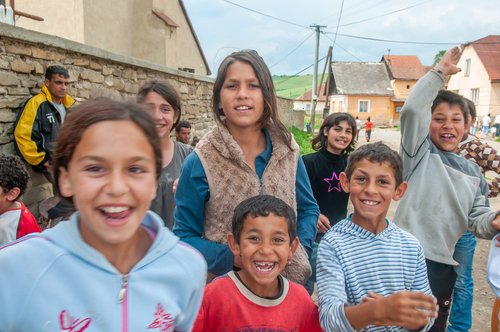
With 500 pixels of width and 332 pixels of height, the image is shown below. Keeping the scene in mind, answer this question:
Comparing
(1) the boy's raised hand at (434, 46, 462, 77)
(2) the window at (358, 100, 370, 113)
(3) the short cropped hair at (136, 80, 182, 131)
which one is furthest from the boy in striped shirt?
(2) the window at (358, 100, 370, 113)

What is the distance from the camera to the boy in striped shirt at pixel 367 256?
1542 mm

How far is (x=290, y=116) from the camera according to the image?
24875mm

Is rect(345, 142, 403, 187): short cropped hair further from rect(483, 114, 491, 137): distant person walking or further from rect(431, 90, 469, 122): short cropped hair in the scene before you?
rect(483, 114, 491, 137): distant person walking

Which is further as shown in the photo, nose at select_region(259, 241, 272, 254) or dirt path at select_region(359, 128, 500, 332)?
dirt path at select_region(359, 128, 500, 332)

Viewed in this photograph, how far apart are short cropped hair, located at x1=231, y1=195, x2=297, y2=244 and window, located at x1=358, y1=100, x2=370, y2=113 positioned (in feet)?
153

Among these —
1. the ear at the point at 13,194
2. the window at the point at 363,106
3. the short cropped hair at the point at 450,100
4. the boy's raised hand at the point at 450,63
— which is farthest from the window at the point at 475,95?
the ear at the point at 13,194

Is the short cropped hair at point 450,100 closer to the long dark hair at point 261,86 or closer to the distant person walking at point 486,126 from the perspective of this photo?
the long dark hair at point 261,86

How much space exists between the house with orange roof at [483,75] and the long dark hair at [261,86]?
108ft

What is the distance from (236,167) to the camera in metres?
1.81

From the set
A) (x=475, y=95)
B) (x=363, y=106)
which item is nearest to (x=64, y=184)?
(x=475, y=95)

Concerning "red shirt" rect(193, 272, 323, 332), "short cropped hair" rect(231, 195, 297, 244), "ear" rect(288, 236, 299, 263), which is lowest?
"red shirt" rect(193, 272, 323, 332)

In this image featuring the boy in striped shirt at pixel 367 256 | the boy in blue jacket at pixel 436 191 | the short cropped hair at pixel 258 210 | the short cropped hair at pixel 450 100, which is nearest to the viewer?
the boy in striped shirt at pixel 367 256

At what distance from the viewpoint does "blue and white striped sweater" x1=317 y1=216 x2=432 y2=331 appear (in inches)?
67.0

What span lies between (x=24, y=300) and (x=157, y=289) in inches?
14.7
